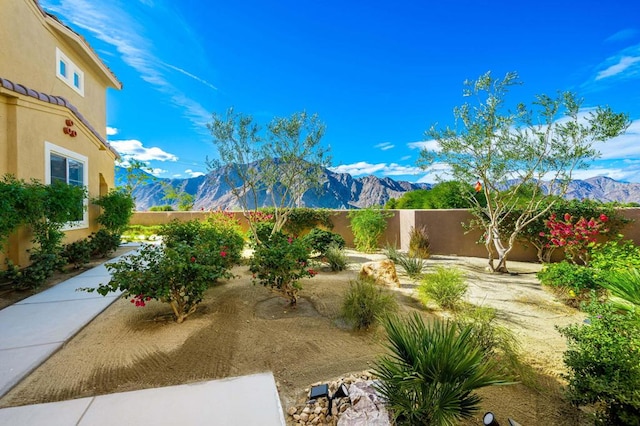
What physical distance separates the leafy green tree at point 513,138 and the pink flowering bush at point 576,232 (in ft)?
4.33

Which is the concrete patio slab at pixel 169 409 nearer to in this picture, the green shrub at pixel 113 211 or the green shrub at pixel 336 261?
the green shrub at pixel 336 261

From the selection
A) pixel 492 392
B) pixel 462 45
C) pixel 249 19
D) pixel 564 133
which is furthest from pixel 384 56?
pixel 492 392

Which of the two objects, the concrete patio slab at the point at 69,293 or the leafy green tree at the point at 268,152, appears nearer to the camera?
the concrete patio slab at the point at 69,293

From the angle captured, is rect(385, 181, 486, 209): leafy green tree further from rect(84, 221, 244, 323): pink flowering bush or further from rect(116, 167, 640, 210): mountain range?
rect(84, 221, 244, 323): pink flowering bush

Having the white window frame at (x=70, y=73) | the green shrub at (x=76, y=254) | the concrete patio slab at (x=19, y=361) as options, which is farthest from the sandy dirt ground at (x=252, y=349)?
the white window frame at (x=70, y=73)

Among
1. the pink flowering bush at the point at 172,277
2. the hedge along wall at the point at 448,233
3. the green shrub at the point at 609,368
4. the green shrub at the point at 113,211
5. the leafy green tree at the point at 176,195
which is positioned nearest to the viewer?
the green shrub at the point at 609,368

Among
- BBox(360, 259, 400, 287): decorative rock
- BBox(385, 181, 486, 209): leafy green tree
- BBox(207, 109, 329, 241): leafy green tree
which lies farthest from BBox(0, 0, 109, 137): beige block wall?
Answer: BBox(385, 181, 486, 209): leafy green tree

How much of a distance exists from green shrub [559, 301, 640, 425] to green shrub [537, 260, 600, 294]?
9.10ft

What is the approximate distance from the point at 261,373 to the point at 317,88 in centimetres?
1172

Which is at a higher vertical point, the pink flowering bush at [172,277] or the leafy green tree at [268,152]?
the leafy green tree at [268,152]

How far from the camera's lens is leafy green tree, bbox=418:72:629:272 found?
626 cm

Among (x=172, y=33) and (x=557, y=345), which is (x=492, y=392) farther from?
(x=172, y=33)

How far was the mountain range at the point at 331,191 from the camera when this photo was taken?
30.1 ft

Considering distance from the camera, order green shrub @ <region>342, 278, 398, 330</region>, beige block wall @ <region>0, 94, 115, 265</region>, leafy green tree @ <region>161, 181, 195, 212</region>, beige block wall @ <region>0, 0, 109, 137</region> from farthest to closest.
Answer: leafy green tree @ <region>161, 181, 195, 212</region> < beige block wall @ <region>0, 0, 109, 137</region> < beige block wall @ <region>0, 94, 115, 265</region> < green shrub @ <region>342, 278, 398, 330</region>
